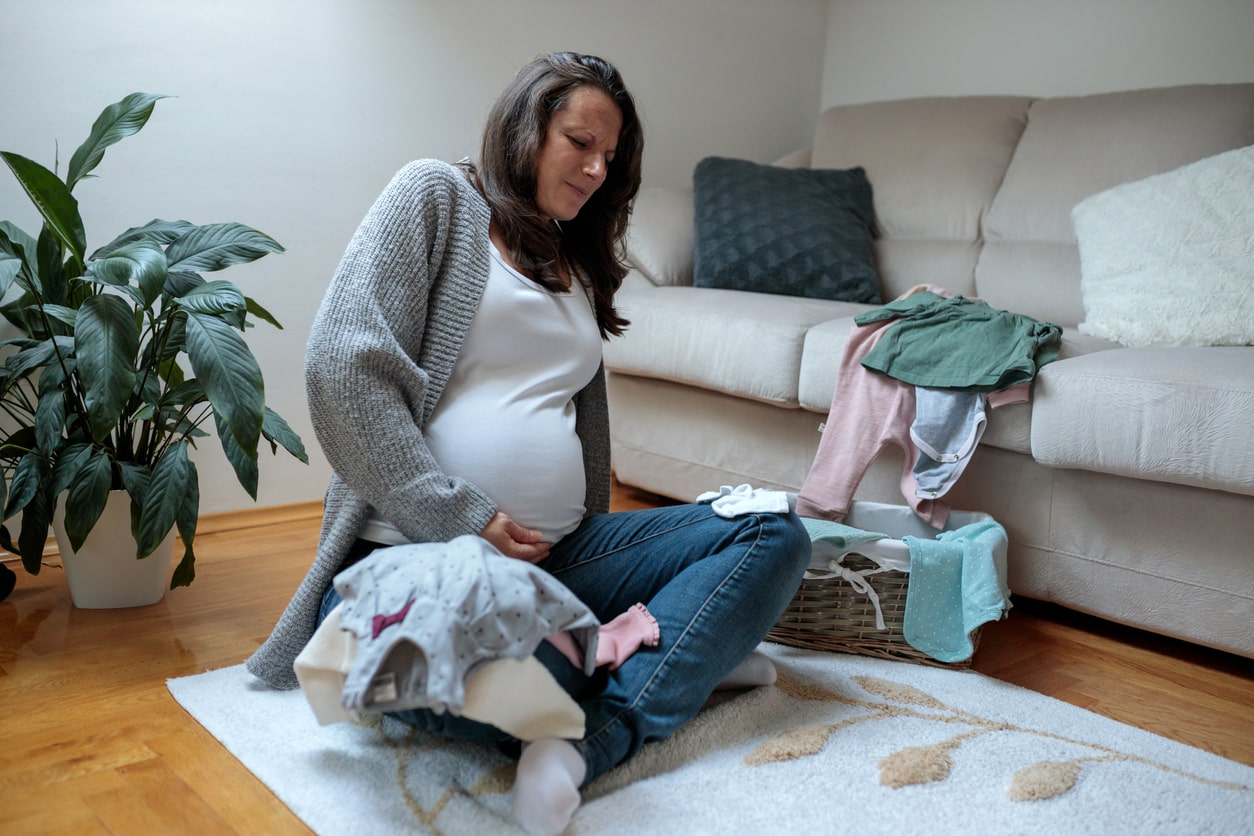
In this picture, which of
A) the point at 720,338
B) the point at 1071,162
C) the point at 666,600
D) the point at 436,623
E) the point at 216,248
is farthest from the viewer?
the point at 1071,162

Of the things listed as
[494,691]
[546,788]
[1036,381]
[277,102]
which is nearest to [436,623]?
[494,691]

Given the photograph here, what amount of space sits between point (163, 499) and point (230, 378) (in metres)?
0.26

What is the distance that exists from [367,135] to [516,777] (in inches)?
68.6

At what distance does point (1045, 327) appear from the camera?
192cm

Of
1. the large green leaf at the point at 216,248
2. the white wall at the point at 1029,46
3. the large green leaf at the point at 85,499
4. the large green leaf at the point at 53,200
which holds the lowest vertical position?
the large green leaf at the point at 85,499

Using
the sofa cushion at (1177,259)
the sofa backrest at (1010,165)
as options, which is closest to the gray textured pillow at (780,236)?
the sofa backrest at (1010,165)

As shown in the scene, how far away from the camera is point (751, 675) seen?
1500 mm

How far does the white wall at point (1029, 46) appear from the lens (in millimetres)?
2775

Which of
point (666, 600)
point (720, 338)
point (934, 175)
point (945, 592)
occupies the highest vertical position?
point (934, 175)

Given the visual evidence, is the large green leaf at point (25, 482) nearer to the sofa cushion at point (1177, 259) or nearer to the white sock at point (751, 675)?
the white sock at point (751, 675)

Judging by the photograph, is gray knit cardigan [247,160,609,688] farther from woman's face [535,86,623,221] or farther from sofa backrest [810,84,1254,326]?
sofa backrest [810,84,1254,326]

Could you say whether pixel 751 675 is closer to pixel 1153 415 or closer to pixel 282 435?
pixel 1153 415

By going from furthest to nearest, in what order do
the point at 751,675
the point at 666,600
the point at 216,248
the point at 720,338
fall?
the point at 720,338 → the point at 216,248 → the point at 751,675 → the point at 666,600

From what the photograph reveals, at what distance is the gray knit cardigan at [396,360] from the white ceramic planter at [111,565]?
1.80 ft
